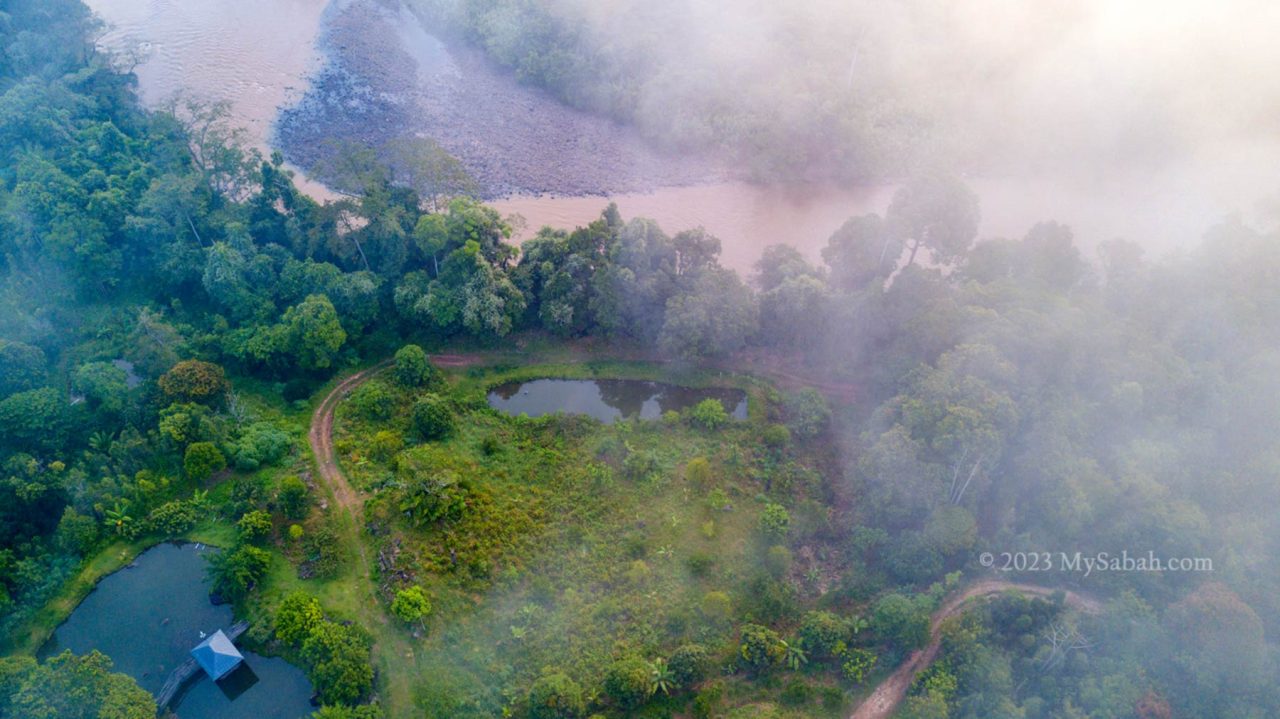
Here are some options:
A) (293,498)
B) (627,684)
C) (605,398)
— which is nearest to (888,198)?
(605,398)

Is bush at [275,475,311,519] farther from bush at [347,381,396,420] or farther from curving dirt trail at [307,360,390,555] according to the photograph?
bush at [347,381,396,420]

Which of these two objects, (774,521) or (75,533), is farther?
(774,521)

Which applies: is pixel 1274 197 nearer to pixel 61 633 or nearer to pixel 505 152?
pixel 505 152

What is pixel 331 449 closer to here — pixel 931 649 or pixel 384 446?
pixel 384 446

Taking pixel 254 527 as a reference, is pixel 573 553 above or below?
above

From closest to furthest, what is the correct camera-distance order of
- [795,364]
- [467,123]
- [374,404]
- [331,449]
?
1. [331,449]
2. [374,404]
3. [795,364]
4. [467,123]

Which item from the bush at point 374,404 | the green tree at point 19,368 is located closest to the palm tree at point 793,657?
the bush at point 374,404
